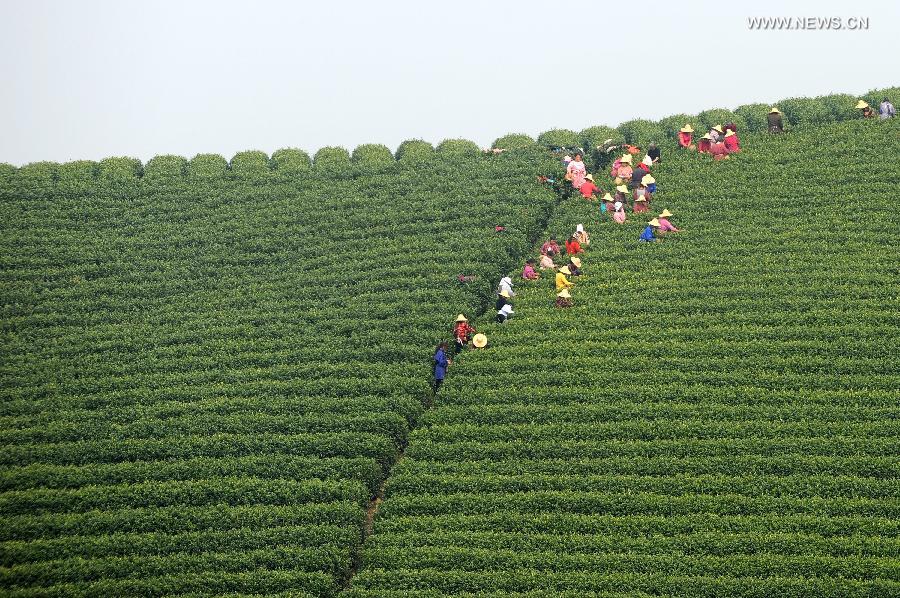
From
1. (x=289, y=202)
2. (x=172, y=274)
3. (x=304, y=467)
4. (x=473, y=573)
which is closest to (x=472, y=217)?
(x=289, y=202)

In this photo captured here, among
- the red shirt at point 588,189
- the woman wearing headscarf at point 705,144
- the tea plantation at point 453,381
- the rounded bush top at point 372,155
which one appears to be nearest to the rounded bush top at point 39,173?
the tea plantation at point 453,381

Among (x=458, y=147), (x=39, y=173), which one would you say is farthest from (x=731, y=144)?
(x=39, y=173)

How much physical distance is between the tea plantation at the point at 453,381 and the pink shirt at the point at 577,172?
0.99 meters

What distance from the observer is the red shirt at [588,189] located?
37.9 meters

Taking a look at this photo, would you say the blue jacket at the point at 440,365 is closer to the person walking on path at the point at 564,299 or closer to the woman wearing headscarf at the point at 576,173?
the person walking on path at the point at 564,299

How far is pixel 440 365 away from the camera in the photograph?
31188mm

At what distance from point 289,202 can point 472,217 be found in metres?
6.54

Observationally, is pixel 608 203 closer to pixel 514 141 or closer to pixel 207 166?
pixel 514 141

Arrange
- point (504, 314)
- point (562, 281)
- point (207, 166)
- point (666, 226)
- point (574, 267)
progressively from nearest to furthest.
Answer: point (504, 314)
point (562, 281)
point (574, 267)
point (666, 226)
point (207, 166)

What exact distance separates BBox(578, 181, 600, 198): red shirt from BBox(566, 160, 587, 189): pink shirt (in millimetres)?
289

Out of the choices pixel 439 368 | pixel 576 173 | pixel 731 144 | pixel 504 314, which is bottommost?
pixel 439 368

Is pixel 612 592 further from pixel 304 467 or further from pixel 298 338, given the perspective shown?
pixel 298 338

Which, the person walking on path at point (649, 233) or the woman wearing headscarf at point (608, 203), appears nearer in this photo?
the person walking on path at point (649, 233)

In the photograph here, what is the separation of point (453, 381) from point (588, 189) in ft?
33.0
